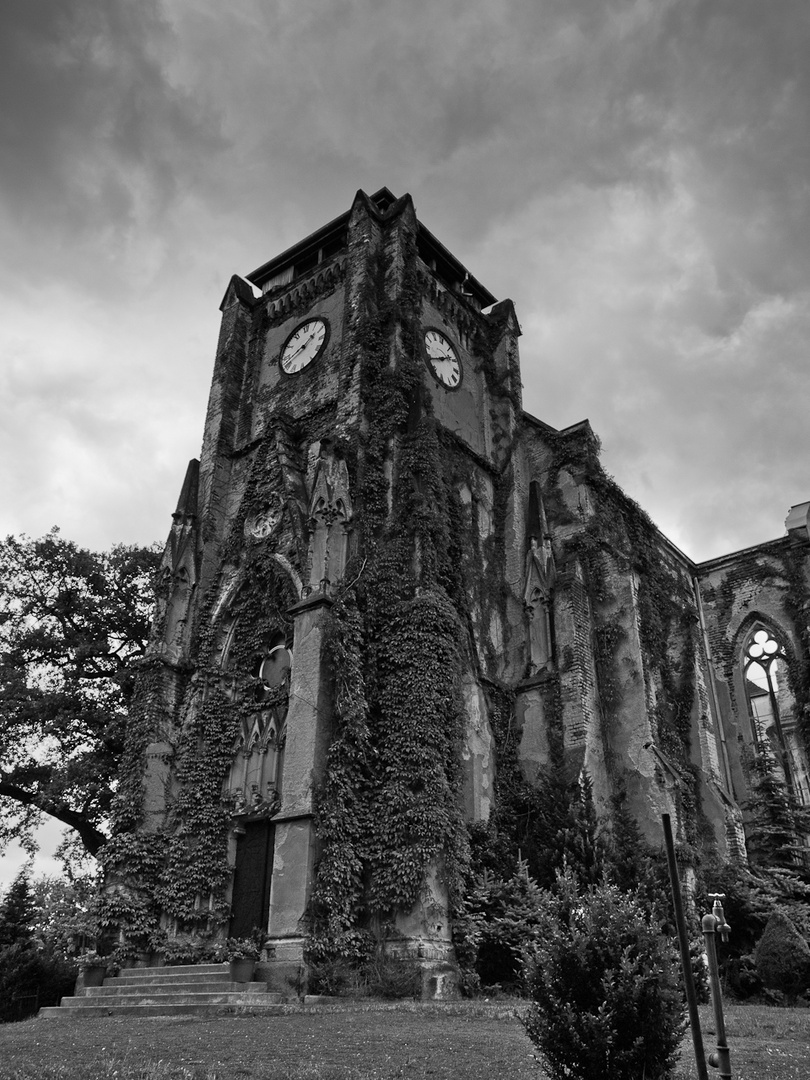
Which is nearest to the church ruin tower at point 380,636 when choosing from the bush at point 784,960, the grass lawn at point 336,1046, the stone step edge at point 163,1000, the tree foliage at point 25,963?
the stone step edge at point 163,1000

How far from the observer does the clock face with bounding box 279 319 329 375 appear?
2666cm

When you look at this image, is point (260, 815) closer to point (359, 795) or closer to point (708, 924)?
point (359, 795)

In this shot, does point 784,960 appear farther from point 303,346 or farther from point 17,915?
point 303,346

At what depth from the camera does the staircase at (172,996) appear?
14.6 m

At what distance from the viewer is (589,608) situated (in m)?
24.4

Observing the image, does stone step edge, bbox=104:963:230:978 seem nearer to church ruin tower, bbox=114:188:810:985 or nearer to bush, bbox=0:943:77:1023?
church ruin tower, bbox=114:188:810:985

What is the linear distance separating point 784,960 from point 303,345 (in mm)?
19976

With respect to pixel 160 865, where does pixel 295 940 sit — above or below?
below

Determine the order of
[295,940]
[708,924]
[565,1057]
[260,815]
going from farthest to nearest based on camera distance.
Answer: [260,815] → [295,940] → [565,1057] → [708,924]

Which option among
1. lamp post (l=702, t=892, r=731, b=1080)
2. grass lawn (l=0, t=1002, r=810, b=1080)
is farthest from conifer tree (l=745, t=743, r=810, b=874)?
lamp post (l=702, t=892, r=731, b=1080)

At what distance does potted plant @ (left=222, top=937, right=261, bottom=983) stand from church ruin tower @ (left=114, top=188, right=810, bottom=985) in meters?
0.48

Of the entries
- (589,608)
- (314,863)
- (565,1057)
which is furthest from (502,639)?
(565,1057)

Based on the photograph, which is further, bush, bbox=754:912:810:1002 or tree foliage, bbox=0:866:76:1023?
tree foliage, bbox=0:866:76:1023

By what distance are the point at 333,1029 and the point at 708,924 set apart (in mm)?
7043
